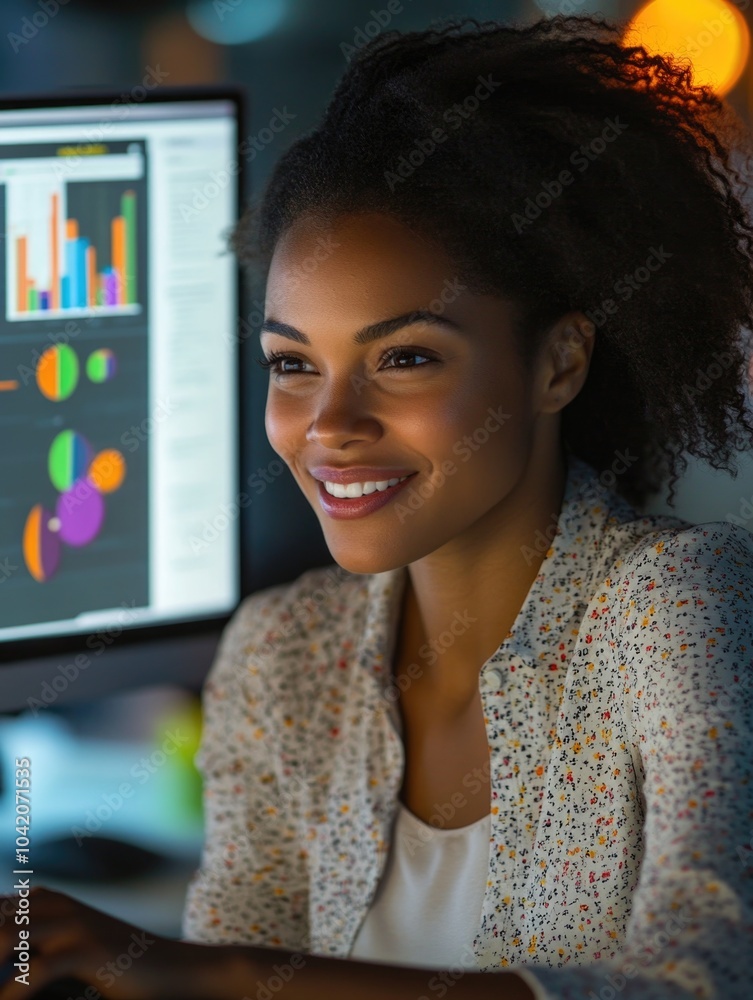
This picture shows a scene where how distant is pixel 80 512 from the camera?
1.02 metres

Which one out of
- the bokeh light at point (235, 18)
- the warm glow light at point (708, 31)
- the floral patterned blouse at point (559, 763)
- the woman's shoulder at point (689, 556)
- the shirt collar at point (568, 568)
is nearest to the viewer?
the floral patterned blouse at point (559, 763)

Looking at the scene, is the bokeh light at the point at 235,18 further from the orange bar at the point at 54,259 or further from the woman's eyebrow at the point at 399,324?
the woman's eyebrow at the point at 399,324

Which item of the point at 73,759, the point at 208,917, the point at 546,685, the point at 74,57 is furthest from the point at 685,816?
the point at 74,57

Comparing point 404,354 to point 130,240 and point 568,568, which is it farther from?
point 130,240

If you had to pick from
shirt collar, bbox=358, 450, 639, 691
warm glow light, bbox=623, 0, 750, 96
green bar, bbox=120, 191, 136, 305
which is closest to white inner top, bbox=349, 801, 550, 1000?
shirt collar, bbox=358, 450, 639, 691

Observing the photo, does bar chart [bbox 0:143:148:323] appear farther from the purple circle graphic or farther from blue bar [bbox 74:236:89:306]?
the purple circle graphic

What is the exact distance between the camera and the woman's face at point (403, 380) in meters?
0.78

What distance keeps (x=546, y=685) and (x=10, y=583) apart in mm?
458

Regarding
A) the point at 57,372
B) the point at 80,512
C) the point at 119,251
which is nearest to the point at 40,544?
the point at 80,512

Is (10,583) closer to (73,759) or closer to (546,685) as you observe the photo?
(73,759)

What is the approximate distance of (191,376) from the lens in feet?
3.52

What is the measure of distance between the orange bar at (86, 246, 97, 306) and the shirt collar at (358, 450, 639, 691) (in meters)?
0.42

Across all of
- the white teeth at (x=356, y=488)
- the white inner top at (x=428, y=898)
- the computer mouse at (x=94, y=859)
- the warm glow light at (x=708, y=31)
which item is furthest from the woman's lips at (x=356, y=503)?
the warm glow light at (x=708, y=31)

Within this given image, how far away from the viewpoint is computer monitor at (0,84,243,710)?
0.97m
